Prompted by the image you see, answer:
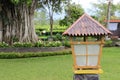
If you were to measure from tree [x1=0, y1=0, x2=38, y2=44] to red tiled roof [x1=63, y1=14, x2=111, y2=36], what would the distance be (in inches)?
588

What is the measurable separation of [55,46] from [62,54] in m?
1.74

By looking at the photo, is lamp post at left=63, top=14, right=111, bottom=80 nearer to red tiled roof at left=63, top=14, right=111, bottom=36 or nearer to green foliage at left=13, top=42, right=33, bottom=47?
red tiled roof at left=63, top=14, right=111, bottom=36

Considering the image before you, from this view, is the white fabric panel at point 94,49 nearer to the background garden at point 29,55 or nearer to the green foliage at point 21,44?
the background garden at point 29,55

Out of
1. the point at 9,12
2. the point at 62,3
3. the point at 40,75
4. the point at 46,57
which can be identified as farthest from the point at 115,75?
the point at 62,3

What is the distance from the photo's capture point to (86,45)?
6.98 metres

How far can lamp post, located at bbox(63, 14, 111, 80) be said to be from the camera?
22.8 ft

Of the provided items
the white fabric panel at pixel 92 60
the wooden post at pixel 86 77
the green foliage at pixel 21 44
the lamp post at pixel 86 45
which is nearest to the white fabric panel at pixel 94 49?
the lamp post at pixel 86 45

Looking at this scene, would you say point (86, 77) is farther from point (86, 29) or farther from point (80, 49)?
point (86, 29)

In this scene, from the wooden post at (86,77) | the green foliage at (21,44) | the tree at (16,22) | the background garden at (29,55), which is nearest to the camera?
the wooden post at (86,77)

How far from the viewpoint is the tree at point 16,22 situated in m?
22.0

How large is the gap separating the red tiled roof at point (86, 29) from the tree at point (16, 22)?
14934mm

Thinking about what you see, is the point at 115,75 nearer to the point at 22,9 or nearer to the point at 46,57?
the point at 46,57

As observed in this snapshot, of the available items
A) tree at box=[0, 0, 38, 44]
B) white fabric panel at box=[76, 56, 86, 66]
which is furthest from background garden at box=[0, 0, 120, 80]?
white fabric panel at box=[76, 56, 86, 66]

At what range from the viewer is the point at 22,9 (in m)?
21.8
